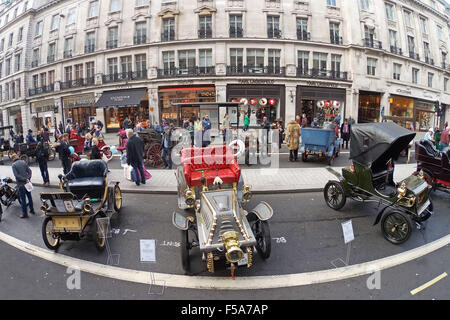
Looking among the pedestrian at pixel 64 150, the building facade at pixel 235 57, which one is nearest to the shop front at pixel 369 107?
the building facade at pixel 235 57

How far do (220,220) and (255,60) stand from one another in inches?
970

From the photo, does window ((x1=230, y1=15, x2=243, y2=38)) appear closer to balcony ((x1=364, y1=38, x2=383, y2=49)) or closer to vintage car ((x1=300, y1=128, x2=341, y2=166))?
balcony ((x1=364, y1=38, x2=383, y2=49))

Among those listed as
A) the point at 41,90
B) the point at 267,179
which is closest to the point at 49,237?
the point at 267,179

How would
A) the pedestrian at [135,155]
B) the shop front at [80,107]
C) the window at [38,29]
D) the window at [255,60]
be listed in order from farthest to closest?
the window at [38,29] → the shop front at [80,107] → the window at [255,60] → the pedestrian at [135,155]

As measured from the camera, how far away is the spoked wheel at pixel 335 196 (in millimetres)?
6504

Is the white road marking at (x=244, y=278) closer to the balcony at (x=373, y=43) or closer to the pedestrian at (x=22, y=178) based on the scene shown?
the pedestrian at (x=22, y=178)

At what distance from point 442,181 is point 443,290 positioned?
5.53 meters

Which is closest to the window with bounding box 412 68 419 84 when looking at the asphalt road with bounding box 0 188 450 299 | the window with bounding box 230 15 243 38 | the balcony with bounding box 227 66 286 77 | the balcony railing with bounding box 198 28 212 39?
the balcony with bounding box 227 66 286 77

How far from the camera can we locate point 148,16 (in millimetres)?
25969

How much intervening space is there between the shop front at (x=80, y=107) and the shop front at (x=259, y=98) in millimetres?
17011

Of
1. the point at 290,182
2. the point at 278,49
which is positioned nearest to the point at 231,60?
the point at 278,49

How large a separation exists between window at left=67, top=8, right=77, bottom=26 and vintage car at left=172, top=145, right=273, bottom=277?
34132 millimetres

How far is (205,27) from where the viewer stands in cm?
→ 2533

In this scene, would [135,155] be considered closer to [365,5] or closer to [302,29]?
[302,29]
